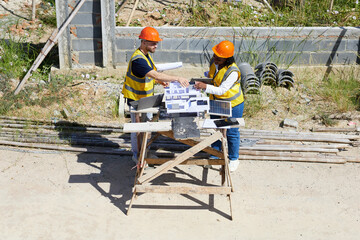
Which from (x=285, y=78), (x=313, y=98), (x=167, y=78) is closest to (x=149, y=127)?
(x=167, y=78)

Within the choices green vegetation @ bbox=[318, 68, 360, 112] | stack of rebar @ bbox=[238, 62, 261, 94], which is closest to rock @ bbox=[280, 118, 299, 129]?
stack of rebar @ bbox=[238, 62, 261, 94]

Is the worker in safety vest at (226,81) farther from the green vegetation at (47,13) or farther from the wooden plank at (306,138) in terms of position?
the green vegetation at (47,13)

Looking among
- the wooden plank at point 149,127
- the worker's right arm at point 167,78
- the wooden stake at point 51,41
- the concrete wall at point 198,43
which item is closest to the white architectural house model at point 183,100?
the worker's right arm at point 167,78

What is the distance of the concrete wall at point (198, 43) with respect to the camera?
28.7 ft

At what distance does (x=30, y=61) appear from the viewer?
29.6 feet

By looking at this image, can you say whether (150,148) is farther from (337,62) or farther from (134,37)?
(337,62)

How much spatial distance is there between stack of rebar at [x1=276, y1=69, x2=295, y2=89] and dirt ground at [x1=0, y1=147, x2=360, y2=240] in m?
2.34

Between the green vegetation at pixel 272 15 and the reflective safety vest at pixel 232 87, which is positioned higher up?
the green vegetation at pixel 272 15

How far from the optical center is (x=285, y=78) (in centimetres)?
861

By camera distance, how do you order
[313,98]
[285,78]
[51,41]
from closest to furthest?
[51,41] < [313,98] < [285,78]

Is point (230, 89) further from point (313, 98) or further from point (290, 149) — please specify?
point (313, 98)

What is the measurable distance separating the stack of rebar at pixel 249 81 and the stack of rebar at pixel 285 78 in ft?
1.57

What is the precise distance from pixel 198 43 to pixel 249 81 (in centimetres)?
150

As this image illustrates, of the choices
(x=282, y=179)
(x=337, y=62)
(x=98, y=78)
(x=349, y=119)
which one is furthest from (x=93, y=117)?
(x=337, y=62)
